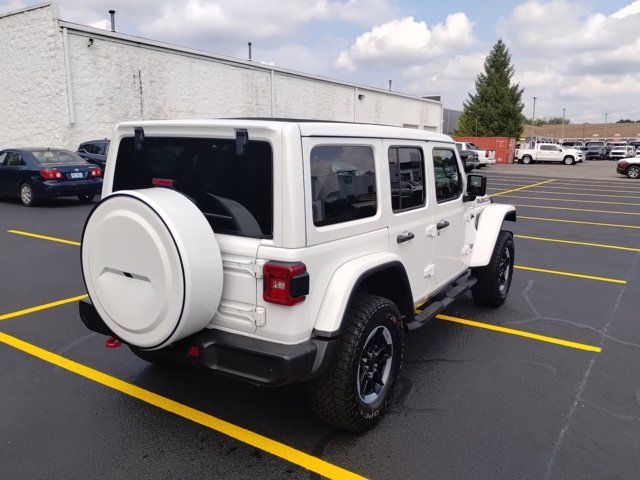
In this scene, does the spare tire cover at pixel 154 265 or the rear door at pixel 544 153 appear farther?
the rear door at pixel 544 153

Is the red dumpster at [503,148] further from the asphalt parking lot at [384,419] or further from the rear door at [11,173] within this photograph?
the asphalt parking lot at [384,419]

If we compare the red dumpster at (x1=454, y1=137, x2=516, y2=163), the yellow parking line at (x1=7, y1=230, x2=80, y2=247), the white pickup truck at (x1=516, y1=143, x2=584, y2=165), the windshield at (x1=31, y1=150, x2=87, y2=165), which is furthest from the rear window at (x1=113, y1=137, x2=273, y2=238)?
the white pickup truck at (x1=516, y1=143, x2=584, y2=165)

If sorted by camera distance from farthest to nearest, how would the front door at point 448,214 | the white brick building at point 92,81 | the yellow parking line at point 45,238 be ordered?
the white brick building at point 92,81 < the yellow parking line at point 45,238 < the front door at point 448,214

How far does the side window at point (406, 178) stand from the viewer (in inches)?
135

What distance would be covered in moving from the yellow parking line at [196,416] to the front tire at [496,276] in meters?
2.94

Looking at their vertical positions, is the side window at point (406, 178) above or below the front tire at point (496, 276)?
above

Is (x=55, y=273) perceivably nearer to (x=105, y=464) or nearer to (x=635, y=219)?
(x=105, y=464)

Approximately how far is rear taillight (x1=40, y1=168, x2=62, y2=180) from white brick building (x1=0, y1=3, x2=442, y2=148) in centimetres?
673

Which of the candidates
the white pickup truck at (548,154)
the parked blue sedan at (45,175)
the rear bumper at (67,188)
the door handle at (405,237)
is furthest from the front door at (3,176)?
the white pickup truck at (548,154)

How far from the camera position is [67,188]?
12172 millimetres

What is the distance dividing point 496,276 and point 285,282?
3.25 m

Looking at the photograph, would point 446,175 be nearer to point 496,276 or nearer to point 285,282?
point 496,276

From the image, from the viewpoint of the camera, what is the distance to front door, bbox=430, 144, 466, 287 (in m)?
4.08

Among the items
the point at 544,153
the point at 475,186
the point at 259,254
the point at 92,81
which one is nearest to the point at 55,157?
the point at 92,81
